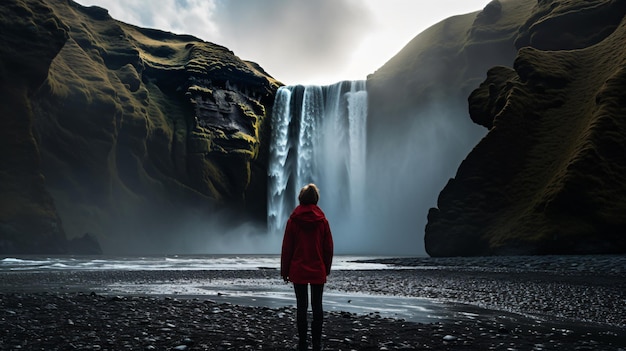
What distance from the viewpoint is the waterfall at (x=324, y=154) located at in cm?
8325

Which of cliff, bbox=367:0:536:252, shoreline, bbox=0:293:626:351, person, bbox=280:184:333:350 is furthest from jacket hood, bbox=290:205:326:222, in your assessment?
cliff, bbox=367:0:536:252

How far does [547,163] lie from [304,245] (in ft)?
132

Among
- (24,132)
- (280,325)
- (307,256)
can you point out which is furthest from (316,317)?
(24,132)

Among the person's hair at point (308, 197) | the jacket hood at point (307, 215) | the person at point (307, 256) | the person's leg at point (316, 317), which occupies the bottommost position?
the person's leg at point (316, 317)

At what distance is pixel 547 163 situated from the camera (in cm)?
4225

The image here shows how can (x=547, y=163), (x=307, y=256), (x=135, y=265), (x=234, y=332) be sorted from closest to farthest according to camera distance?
1. (x=307, y=256)
2. (x=234, y=332)
3. (x=135, y=265)
4. (x=547, y=163)

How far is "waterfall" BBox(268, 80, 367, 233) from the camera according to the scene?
273 ft

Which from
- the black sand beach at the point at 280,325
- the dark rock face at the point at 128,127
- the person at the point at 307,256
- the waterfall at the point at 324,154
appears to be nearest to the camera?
the person at the point at 307,256

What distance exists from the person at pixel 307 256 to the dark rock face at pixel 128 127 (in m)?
62.2

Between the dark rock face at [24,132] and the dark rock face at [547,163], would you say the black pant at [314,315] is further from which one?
the dark rock face at [24,132]

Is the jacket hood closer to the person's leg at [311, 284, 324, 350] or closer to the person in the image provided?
the person

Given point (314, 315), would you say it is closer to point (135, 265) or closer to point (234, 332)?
point (234, 332)

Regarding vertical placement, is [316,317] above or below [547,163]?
below

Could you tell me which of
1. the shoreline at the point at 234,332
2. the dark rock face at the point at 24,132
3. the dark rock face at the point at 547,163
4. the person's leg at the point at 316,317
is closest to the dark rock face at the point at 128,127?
the dark rock face at the point at 24,132
